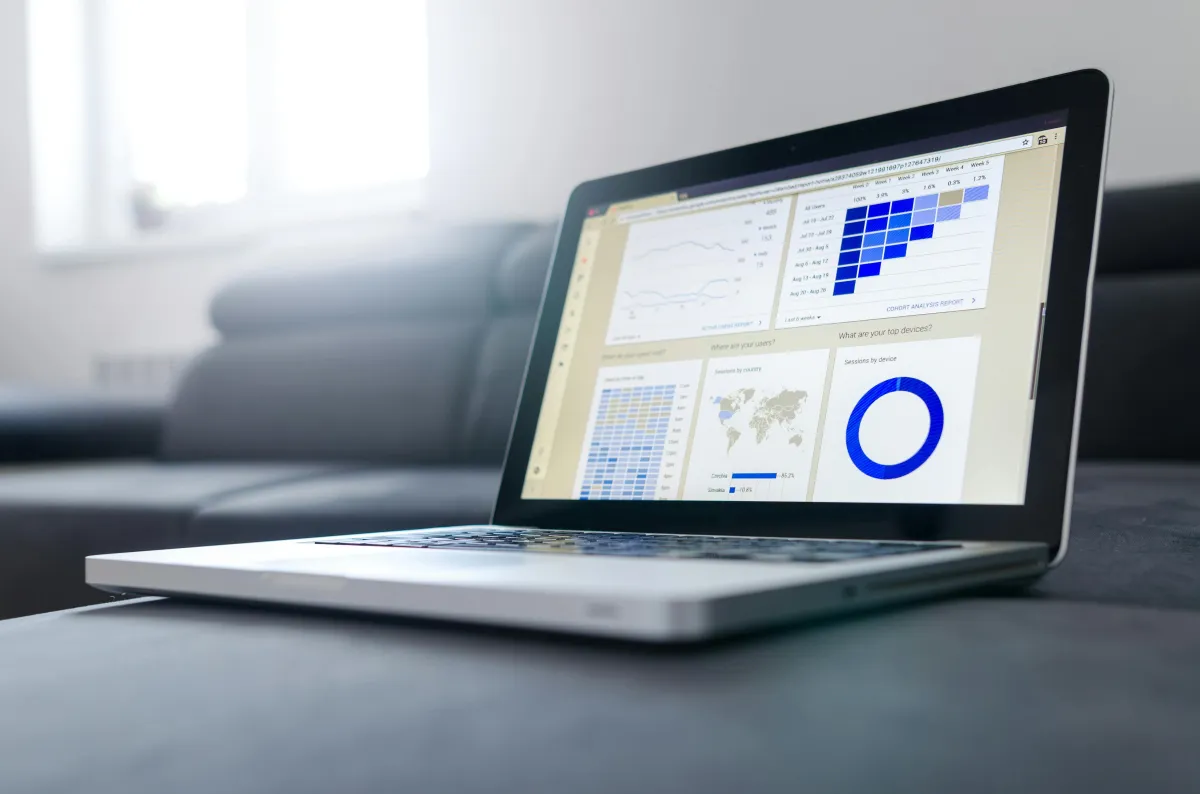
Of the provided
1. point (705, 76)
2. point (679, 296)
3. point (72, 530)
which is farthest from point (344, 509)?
point (705, 76)

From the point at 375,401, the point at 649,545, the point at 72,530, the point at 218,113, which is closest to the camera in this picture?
the point at 649,545

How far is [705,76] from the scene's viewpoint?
6.51ft

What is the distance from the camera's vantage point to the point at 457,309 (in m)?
1.80

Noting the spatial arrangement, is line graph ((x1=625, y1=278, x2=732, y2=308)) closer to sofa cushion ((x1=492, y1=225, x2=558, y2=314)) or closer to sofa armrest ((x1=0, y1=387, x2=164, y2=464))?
sofa cushion ((x1=492, y1=225, x2=558, y2=314))

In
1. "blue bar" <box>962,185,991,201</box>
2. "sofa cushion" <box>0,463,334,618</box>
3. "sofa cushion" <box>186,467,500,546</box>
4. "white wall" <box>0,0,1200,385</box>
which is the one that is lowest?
"sofa cushion" <box>0,463,334,618</box>

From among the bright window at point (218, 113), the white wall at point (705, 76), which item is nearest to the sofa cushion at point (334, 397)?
the white wall at point (705, 76)

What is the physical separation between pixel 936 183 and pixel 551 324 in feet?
0.96

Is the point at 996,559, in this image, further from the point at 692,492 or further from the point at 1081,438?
the point at 1081,438

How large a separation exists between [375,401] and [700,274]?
1.14m

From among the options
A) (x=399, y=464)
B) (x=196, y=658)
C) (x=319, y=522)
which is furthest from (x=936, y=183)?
(x=399, y=464)

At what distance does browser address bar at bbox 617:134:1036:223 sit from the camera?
586 mm

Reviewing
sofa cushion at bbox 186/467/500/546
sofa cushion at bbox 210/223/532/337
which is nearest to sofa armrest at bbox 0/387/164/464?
sofa cushion at bbox 210/223/532/337

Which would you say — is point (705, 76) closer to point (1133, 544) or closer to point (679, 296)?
point (679, 296)

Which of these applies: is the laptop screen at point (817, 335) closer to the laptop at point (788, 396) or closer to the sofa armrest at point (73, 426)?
the laptop at point (788, 396)
